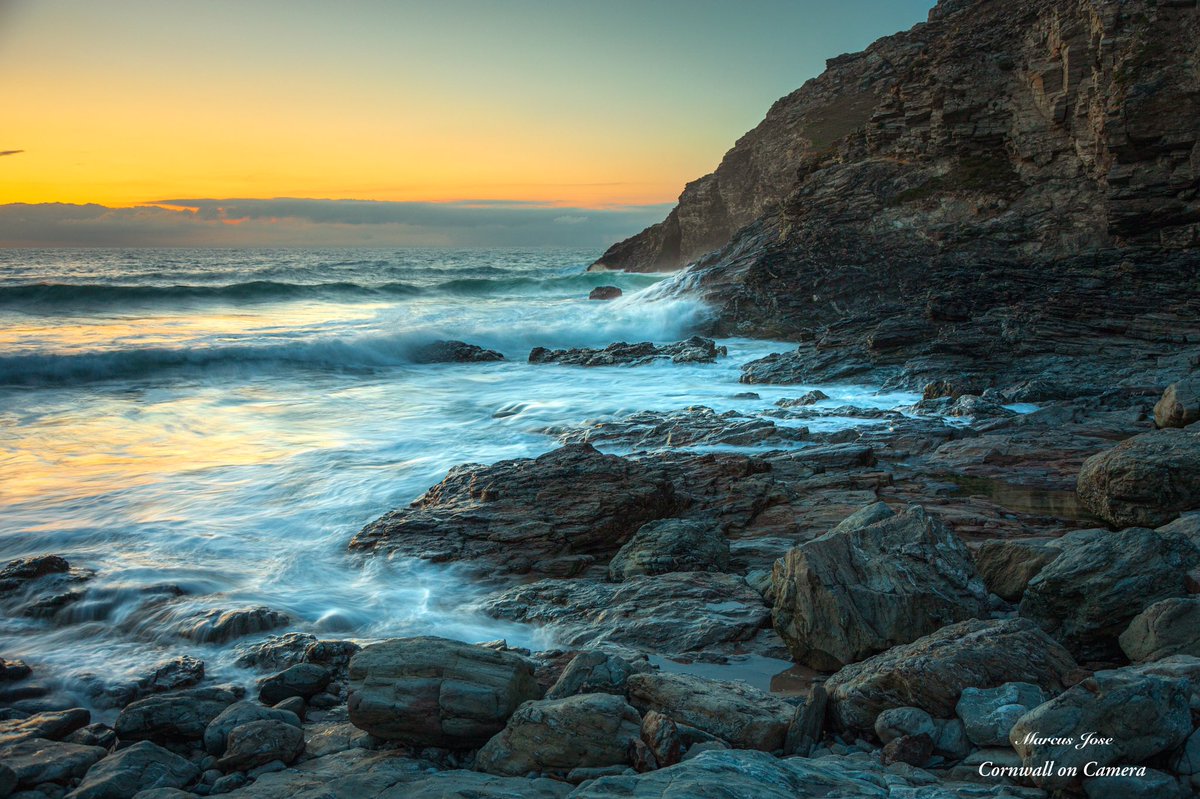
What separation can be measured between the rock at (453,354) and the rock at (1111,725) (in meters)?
21.4

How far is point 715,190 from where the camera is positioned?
173 ft

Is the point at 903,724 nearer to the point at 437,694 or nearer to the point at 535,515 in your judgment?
the point at 437,694

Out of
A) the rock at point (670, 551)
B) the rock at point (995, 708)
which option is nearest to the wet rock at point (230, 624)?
the rock at point (670, 551)

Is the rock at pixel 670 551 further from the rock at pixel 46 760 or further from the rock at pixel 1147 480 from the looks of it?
the rock at pixel 46 760

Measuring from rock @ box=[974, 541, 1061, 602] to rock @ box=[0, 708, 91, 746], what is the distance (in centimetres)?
584

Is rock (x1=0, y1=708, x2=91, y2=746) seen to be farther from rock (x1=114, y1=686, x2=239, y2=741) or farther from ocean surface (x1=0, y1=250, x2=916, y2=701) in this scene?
ocean surface (x1=0, y1=250, x2=916, y2=701)

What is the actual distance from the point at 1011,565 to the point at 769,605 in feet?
5.53

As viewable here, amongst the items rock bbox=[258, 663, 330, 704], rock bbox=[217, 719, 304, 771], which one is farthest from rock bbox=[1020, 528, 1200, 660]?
rock bbox=[258, 663, 330, 704]

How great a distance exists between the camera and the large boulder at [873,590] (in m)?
5.09

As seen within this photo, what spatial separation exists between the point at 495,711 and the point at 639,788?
1.10 meters

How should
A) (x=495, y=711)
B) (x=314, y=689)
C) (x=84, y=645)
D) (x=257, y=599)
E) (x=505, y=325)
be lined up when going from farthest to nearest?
(x=505, y=325) → (x=257, y=599) → (x=84, y=645) → (x=314, y=689) → (x=495, y=711)

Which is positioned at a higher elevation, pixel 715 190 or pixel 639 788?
pixel 715 190

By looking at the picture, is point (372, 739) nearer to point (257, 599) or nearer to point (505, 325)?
point (257, 599)

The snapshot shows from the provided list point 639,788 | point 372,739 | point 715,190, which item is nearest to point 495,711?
point 372,739
